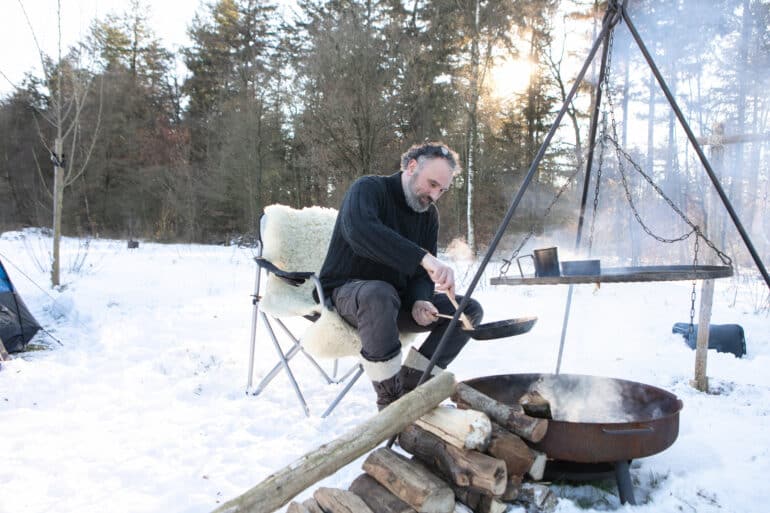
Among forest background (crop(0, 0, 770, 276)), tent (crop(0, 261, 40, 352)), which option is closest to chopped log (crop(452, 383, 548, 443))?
tent (crop(0, 261, 40, 352))

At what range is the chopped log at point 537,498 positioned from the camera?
4.86 ft

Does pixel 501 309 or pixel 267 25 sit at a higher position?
pixel 267 25

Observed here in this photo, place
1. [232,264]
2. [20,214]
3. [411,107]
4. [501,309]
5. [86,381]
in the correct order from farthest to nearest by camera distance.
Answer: [20,214], [411,107], [232,264], [501,309], [86,381]

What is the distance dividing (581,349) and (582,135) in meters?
9.75

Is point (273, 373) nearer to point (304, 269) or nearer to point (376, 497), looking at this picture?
point (304, 269)

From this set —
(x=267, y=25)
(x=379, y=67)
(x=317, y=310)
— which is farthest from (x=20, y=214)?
(x=317, y=310)

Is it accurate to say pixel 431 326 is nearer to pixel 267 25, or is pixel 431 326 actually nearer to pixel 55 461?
pixel 55 461

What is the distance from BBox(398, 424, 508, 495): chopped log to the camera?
4.54 ft

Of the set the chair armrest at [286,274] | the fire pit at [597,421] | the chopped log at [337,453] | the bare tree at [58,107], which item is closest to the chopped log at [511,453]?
the fire pit at [597,421]

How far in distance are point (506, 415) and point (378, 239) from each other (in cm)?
83

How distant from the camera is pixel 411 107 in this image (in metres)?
10.6

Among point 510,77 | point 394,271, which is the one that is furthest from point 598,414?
point 510,77

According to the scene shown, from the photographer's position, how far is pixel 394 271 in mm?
2250

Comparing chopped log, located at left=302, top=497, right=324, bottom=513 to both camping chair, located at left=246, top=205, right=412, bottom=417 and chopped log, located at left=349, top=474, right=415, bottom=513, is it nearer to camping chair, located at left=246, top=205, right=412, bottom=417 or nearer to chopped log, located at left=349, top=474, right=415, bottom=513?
chopped log, located at left=349, top=474, right=415, bottom=513
